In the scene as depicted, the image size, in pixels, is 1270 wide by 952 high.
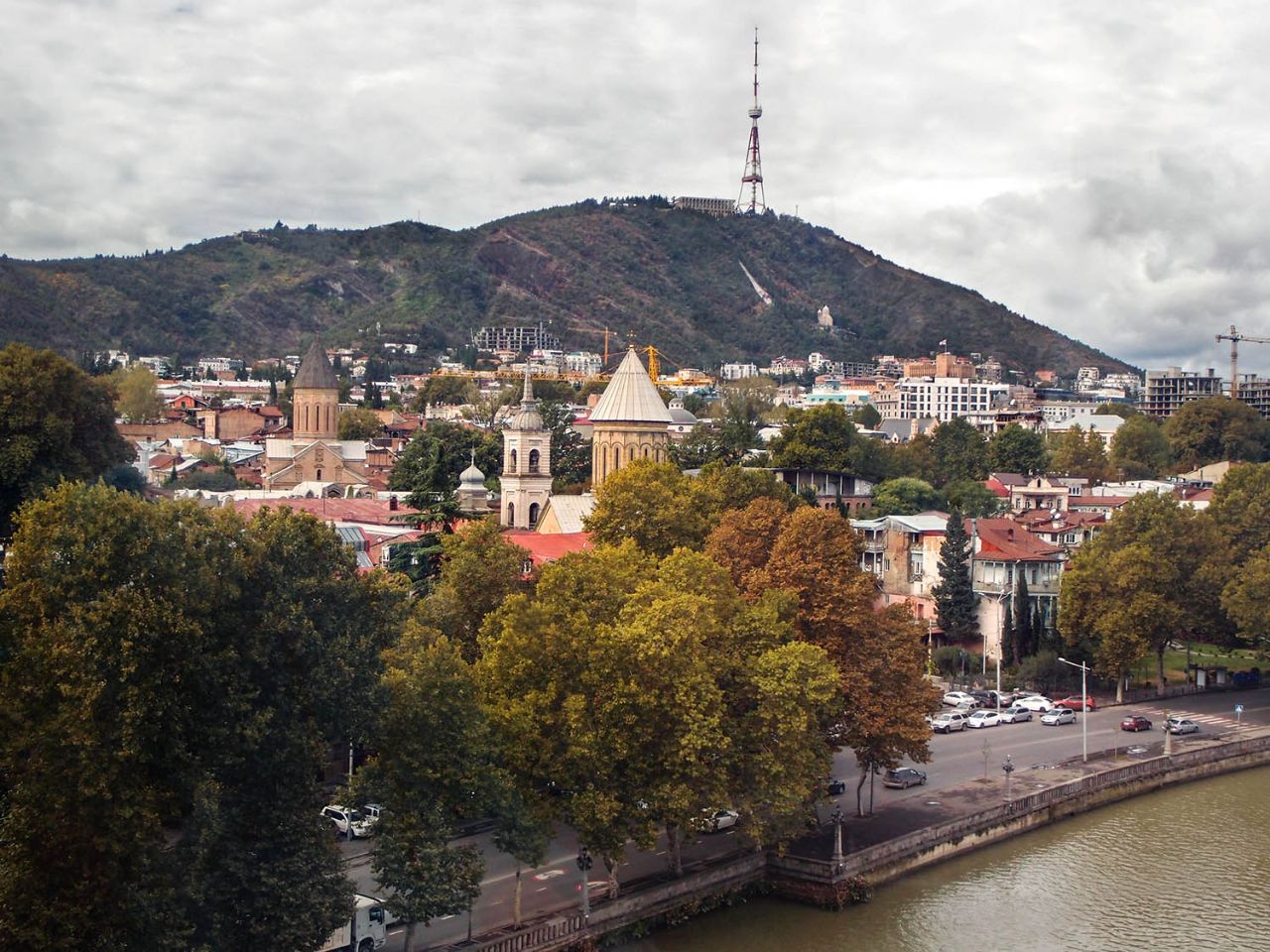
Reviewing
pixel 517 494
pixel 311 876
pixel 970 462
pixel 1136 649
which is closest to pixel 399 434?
pixel 970 462

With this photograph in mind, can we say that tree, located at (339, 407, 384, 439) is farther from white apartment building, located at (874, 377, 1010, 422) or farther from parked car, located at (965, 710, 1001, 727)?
white apartment building, located at (874, 377, 1010, 422)

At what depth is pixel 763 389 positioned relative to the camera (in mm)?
129000

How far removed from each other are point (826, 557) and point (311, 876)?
15.0 metres

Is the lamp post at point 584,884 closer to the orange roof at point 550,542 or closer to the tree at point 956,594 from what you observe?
the orange roof at point 550,542

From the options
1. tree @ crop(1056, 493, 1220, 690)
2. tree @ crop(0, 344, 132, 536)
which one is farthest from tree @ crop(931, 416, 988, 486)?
tree @ crop(0, 344, 132, 536)

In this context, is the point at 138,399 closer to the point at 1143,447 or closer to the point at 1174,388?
the point at 1143,447

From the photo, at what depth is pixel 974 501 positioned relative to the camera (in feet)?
217

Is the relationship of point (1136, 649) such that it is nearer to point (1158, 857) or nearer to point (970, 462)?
point (1158, 857)

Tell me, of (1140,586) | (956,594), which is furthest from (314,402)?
(1140,586)

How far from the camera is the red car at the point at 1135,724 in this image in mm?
39531

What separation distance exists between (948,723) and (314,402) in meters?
44.1

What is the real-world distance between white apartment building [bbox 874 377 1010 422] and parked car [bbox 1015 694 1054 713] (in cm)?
10772

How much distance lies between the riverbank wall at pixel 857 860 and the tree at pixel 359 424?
67.9 meters

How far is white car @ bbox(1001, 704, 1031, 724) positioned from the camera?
40469 millimetres
